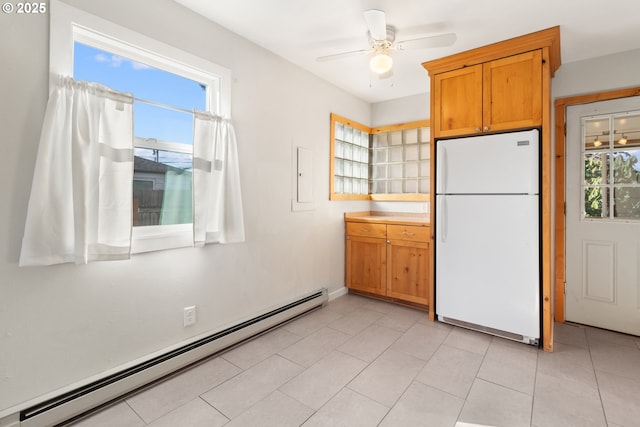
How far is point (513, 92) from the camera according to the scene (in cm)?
252

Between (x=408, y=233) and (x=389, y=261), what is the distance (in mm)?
397

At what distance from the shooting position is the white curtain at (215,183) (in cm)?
215

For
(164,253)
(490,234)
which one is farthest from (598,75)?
(164,253)

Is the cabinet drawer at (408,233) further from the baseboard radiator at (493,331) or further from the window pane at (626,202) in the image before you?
the window pane at (626,202)

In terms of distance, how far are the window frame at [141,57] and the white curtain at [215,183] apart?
0.45 feet

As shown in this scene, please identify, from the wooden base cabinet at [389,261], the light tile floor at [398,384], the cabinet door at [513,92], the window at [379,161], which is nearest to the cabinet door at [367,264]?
the wooden base cabinet at [389,261]

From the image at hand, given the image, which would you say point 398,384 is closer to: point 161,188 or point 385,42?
point 161,188

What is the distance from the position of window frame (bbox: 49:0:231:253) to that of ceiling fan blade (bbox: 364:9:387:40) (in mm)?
1133

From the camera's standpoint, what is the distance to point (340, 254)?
375 cm

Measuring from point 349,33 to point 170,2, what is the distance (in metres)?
1.29

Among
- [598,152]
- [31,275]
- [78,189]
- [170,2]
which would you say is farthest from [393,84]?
[31,275]

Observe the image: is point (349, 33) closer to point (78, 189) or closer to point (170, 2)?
point (170, 2)

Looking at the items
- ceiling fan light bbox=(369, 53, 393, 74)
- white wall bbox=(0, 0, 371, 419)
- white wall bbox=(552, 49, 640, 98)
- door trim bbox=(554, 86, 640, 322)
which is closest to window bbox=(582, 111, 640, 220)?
door trim bbox=(554, 86, 640, 322)

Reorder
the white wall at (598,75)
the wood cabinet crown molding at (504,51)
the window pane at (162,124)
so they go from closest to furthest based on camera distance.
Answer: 1. the window pane at (162,124)
2. the wood cabinet crown molding at (504,51)
3. the white wall at (598,75)
